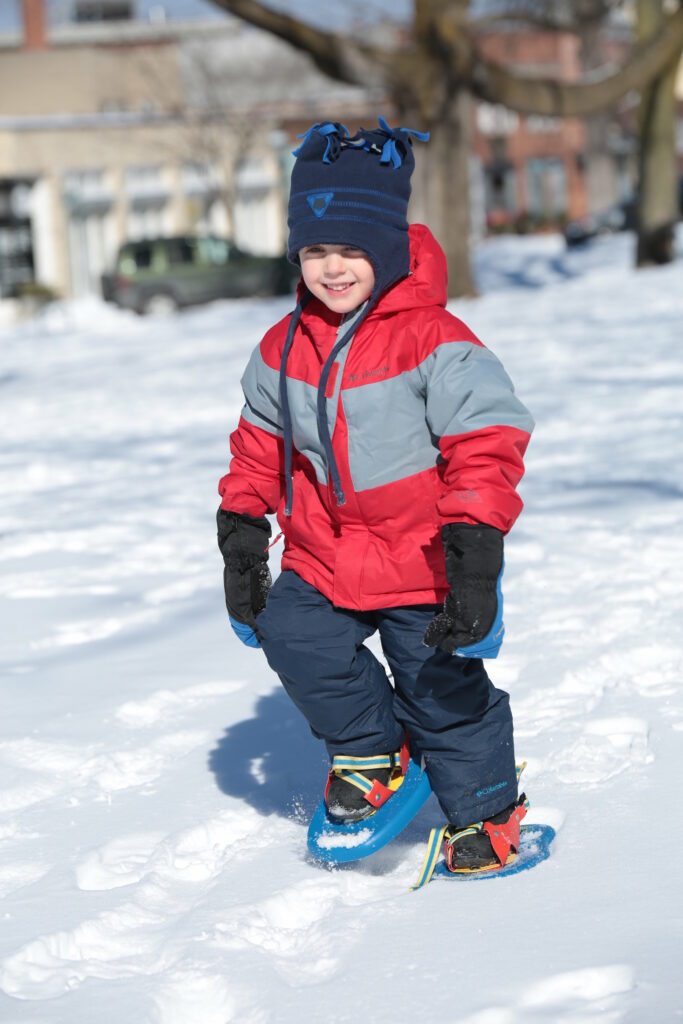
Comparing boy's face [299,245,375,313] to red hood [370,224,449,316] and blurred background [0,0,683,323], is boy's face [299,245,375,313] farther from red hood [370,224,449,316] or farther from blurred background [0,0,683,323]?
blurred background [0,0,683,323]

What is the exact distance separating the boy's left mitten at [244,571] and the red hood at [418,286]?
1.52 feet

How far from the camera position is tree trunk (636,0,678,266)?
16734 millimetres

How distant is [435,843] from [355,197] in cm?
126

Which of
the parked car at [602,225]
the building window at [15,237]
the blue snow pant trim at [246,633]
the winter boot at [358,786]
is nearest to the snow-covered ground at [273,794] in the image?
the winter boot at [358,786]

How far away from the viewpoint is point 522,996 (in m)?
2.20

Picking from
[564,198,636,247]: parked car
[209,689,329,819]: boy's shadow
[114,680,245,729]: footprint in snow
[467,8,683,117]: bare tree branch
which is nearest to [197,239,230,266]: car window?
[564,198,636,247]: parked car

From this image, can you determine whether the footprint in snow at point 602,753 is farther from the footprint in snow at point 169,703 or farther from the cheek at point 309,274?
the cheek at point 309,274

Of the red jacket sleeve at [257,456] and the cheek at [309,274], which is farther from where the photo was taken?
the red jacket sleeve at [257,456]

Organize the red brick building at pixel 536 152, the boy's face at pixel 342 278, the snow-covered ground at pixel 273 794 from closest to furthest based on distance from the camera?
the snow-covered ground at pixel 273 794, the boy's face at pixel 342 278, the red brick building at pixel 536 152

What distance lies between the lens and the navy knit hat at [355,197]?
2.64m

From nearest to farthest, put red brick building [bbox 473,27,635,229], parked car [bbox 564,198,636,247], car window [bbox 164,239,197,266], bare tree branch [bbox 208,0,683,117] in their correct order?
bare tree branch [bbox 208,0,683,117], car window [bbox 164,239,197,266], parked car [bbox 564,198,636,247], red brick building [bbox 473,27,635,229]

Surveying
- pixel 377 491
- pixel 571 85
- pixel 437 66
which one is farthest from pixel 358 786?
pixel 571 85

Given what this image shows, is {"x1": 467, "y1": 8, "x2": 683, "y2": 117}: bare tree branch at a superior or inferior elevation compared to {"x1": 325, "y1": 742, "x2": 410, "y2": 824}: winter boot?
inferior

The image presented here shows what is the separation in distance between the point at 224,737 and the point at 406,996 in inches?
53.6
